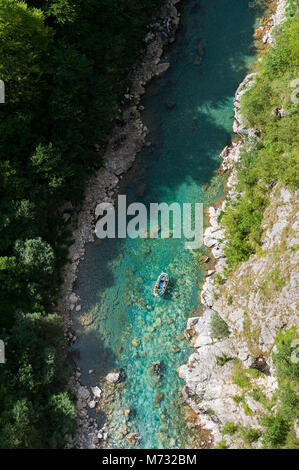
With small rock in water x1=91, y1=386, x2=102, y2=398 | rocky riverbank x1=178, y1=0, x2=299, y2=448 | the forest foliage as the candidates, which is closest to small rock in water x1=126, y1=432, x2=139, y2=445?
small rock in water x1=91, y1=386, x2=102, y2=398

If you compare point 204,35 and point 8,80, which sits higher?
point 204,35

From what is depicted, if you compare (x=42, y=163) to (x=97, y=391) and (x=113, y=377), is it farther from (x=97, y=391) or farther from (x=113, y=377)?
(x=97, y=391)

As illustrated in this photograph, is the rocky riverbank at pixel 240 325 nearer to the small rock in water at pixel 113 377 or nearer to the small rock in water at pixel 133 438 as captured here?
the small rock in water at pixel 133 438

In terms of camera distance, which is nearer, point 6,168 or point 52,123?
point 6,168

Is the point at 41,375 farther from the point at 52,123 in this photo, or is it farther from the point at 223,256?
the point at 52,123

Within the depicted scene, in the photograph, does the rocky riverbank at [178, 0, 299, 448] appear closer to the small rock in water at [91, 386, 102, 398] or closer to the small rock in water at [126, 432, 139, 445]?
the small rock in water at [126, 432, 139, 445]
